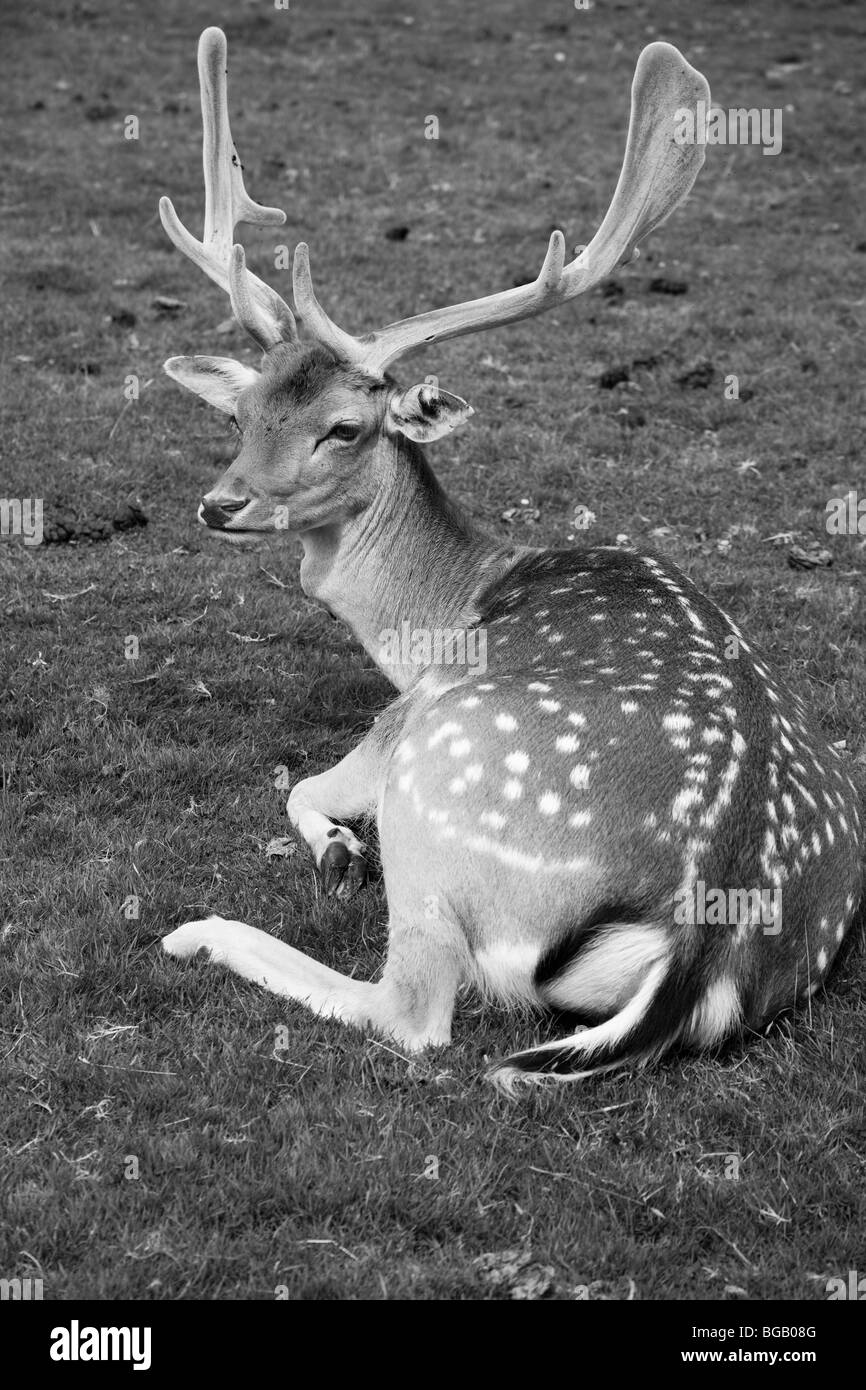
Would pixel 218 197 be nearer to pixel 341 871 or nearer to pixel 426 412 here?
pixel 426 412

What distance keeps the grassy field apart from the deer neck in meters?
0.62

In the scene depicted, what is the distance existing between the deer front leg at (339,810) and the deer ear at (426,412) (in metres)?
1.14

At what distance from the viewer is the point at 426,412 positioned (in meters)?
5.56

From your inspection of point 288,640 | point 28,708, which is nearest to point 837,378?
point 288,640

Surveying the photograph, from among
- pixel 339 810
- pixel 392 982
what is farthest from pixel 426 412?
pixel 392 982

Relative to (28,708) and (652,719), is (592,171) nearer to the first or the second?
(28,708)

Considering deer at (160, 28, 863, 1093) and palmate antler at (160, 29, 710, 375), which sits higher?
palmate antler at (160, 29, 710, 375)

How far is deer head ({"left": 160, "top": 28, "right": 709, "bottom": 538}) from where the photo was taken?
549 centimetres

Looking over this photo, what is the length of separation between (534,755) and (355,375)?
6.04 ft

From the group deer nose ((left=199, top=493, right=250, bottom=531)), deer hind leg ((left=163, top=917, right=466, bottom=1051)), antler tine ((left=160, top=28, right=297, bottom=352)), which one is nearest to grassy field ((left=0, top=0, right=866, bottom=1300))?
deer hind leg ((left=163, top=917, right=466, bottom=1051))

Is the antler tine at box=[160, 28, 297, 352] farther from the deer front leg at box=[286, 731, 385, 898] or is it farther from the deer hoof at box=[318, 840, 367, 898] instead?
the deer hoof at box=[318, 840, 367, 898]

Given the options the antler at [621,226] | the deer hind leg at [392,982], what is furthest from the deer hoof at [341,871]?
the antler at [621,226]

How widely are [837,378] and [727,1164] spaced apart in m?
6.93

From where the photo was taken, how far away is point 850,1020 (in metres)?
4.46
